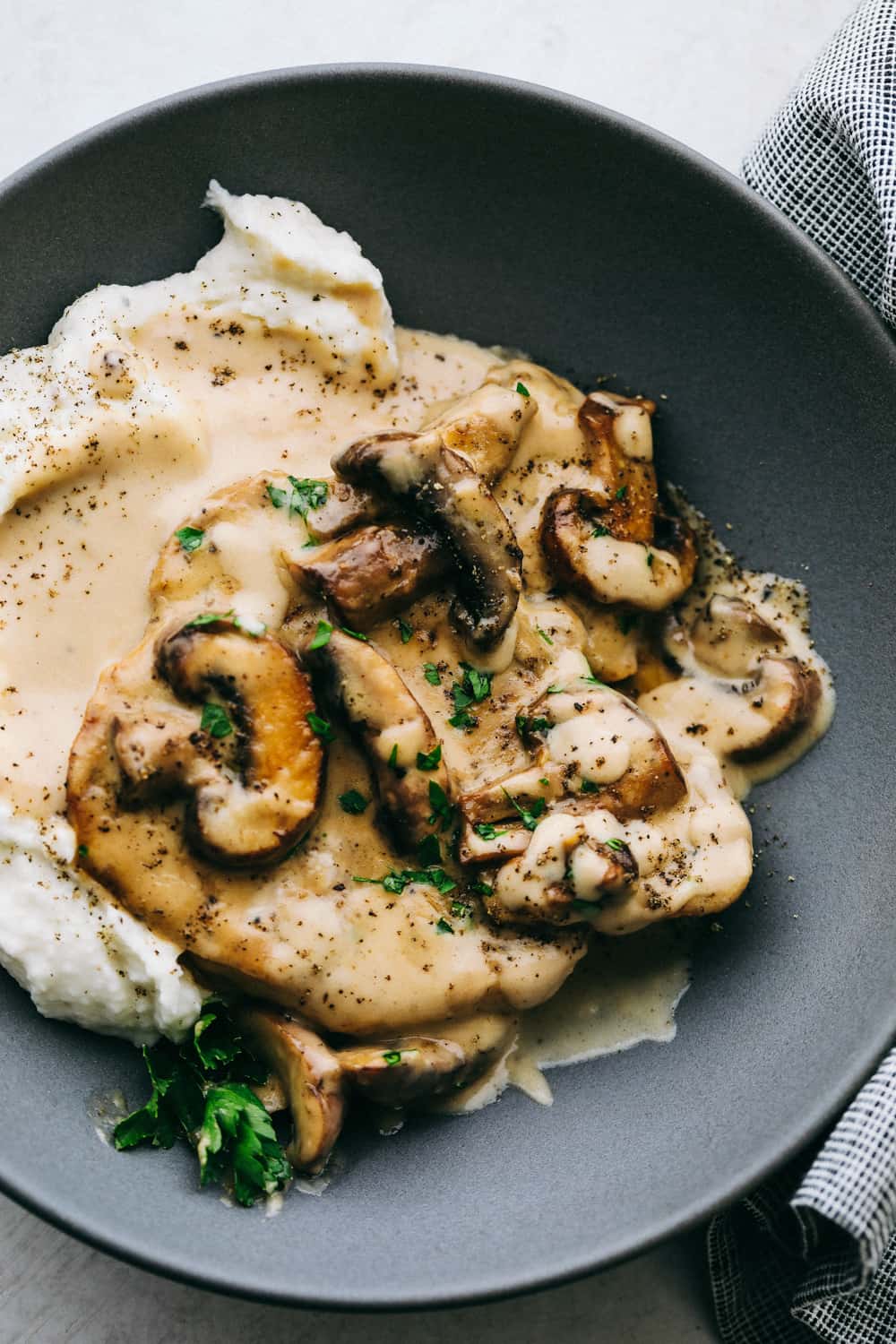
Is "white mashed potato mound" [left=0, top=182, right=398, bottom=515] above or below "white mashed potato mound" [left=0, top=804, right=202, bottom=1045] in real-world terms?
above

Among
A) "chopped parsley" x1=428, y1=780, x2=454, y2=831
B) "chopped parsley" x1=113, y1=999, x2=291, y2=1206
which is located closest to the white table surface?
"chopped parsley" x1=428, y1=780, x2=454, y2=831

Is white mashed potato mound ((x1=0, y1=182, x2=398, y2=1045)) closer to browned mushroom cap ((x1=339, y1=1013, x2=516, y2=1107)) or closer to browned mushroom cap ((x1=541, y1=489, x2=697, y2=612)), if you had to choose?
browned mushroom cap ((x1=339, y1=1013, x2=516, y2=1107))

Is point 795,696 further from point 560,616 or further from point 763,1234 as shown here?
point 763,1234

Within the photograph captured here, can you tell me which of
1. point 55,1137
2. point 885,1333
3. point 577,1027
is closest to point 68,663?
point 55,1137

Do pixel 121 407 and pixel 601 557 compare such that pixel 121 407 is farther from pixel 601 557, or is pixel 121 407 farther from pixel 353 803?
pixel 601 557

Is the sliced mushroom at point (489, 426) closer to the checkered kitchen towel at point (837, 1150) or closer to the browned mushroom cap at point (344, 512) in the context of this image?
the browned mushroom cap at point (344, 512)

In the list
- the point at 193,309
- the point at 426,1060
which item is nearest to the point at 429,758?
the point at 426,1060
